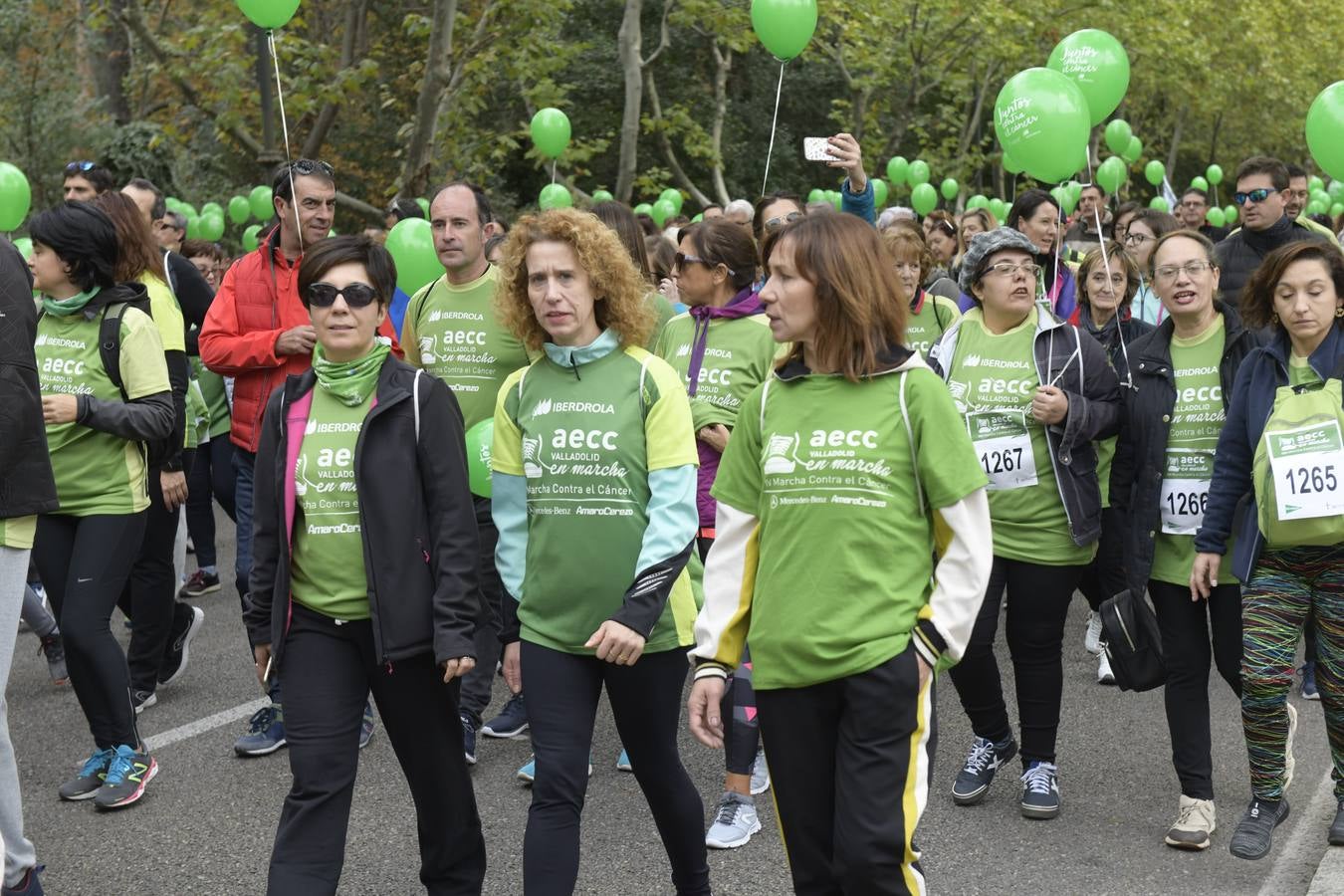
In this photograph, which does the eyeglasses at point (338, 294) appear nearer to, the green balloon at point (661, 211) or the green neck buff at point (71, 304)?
the green neck buff at point (71, 304)

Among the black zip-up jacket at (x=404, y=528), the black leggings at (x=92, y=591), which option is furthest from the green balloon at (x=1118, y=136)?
the black zip-up jacket at (x=404, y=528)

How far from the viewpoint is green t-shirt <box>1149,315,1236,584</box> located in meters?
5.28

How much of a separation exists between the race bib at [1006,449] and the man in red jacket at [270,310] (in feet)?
7.42

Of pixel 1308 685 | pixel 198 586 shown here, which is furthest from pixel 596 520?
pixel 198 586

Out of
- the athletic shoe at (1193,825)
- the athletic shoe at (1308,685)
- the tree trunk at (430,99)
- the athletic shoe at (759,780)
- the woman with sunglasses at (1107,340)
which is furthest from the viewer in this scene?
the tree trunk at (430,99)

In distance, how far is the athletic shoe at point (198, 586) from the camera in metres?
9.34

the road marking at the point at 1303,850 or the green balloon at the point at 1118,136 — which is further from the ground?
the green balloon at the point at 1118,136

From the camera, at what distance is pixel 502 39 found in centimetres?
1703

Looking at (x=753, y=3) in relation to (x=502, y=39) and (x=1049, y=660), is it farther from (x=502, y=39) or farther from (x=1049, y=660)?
(x=502, y=39)

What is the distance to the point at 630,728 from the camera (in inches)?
161

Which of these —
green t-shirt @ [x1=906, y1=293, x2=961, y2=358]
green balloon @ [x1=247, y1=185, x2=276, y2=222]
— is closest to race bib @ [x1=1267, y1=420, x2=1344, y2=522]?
green t-shirt @ [x1=906, y1=293, x2=961, y2=358]

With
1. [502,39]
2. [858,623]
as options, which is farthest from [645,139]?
[858,623]

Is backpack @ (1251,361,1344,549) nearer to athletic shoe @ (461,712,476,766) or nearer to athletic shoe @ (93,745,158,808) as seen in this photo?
athletic shoe @ (461,712,476,766)

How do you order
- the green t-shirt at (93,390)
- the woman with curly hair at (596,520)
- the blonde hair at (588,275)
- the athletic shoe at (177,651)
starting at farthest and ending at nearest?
the athletic shoe at (177,651), the green t-shirt at (93,390), the blonde hair at (588,275), the woman with curly hair at (596,520)
